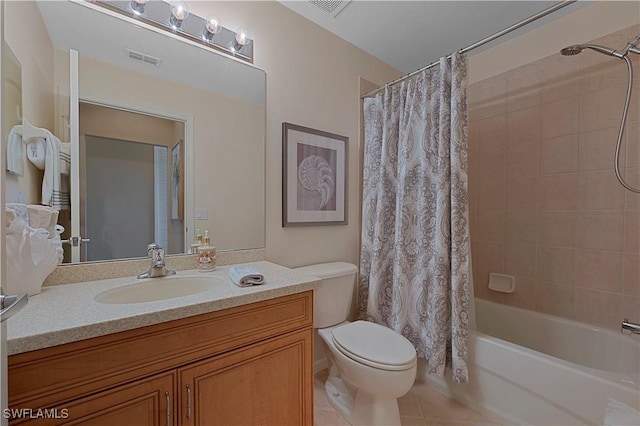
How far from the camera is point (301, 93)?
1.80 meters

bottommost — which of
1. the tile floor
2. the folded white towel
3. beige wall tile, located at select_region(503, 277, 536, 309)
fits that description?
the tile floor

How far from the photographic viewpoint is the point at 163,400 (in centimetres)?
83

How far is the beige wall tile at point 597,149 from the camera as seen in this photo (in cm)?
165

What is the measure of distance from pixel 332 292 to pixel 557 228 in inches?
63.6

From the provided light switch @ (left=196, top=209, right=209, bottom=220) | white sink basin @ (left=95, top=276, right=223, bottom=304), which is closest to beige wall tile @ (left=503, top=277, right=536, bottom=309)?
white sink basin @ (left=95, top=276, right=223, bottom=304)

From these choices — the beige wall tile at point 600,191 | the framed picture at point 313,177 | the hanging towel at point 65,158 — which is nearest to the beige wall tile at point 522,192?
the beige wall tile at point 600,191

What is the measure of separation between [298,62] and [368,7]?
0.54m

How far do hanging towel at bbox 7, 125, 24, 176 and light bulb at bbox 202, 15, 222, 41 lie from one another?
0.91 meters

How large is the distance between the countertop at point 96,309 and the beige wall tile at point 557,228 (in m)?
1.78

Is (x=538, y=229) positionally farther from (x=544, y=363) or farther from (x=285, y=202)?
(x=285, y=202)

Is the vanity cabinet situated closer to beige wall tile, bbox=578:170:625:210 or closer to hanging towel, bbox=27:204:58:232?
hanging towel, bbox=27:204:58:232

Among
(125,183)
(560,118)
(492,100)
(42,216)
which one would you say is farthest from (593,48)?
(42,216)

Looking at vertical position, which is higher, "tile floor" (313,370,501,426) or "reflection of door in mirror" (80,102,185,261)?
"reflection of door in mirror" (80,102,185,261)

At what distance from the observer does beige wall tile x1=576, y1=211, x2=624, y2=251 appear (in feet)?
5.36
